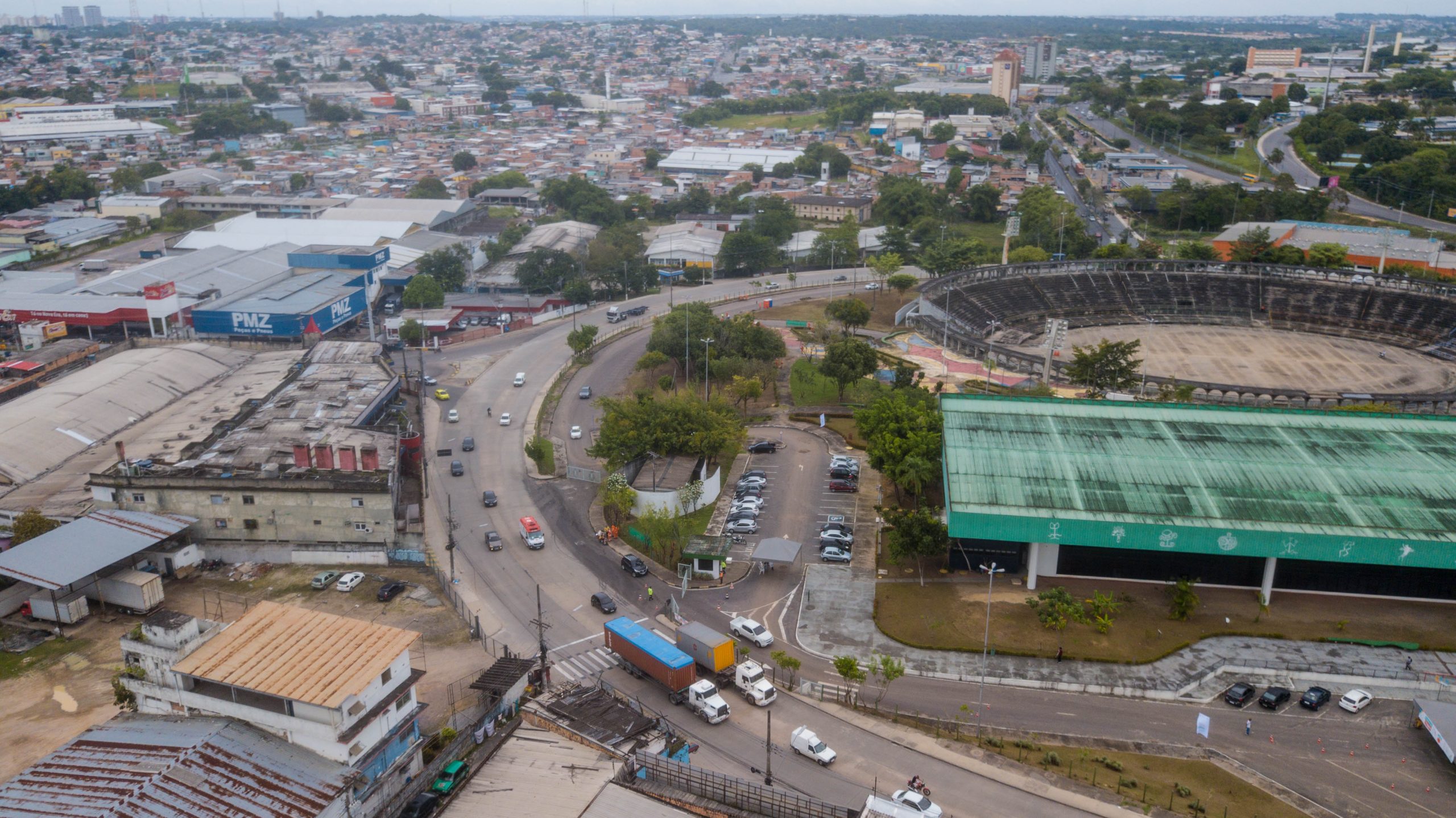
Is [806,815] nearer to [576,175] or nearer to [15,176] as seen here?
[576,175]

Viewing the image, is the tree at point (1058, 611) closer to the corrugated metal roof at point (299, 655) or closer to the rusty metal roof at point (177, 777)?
the corrugated metal roof at point (299, 655)

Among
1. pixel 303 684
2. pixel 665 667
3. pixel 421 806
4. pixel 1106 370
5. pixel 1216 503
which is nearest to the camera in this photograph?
pixel 421 806

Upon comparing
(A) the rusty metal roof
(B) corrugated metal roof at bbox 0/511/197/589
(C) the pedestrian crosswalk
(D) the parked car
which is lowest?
(C) the pedestrian crosswalk

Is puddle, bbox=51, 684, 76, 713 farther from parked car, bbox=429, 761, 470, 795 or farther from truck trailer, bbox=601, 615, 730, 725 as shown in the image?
truck trailer, bbox=601, 615, 730, 725

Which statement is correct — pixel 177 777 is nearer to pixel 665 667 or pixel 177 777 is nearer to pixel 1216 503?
pixel 665 667

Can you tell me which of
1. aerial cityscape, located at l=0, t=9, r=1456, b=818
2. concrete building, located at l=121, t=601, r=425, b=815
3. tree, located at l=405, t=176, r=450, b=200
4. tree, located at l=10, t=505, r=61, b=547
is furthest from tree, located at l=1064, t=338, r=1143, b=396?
tree, located at l=405, t=176, r=450, b=200

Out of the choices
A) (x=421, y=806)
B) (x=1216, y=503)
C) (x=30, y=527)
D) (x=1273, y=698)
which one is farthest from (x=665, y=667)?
(x=30, y=527)
